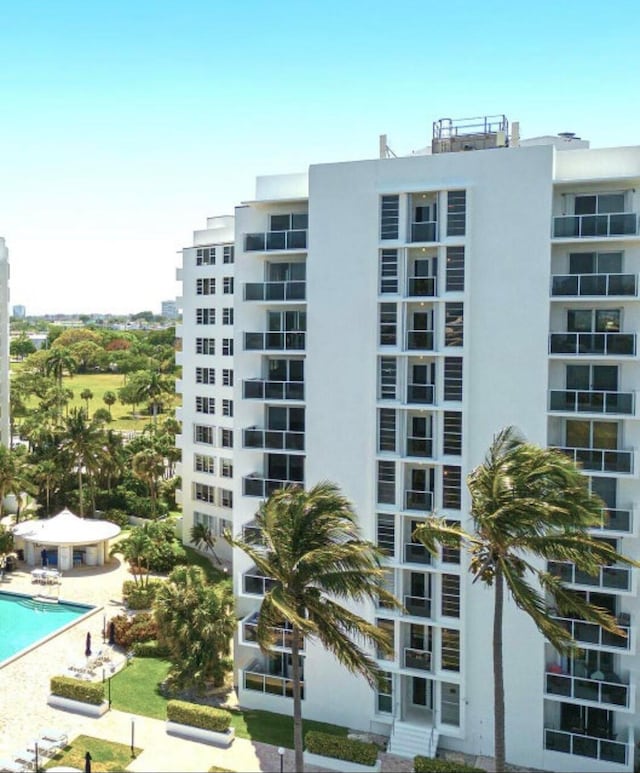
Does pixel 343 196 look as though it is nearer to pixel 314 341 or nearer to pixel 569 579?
pixel 314 341

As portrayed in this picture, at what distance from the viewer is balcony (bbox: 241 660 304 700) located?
1164 inches

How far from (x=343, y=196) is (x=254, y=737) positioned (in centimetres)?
2072

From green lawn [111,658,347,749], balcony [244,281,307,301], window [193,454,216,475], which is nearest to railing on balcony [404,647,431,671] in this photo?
green lawn [111,658,347,749]

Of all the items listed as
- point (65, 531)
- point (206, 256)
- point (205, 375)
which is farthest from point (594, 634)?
point (206, 256)

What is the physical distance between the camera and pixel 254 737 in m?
27.8

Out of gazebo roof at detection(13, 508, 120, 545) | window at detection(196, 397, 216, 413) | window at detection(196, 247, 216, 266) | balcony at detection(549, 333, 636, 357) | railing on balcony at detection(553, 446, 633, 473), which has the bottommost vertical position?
gazebo roof at detection(13, 508, 120, 545)

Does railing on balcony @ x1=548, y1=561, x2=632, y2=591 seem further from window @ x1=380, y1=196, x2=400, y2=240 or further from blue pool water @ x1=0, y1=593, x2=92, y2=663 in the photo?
blue pool water @ x1=0, y1=593, x2=92, y2=663

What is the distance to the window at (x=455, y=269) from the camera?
2697 centimetres

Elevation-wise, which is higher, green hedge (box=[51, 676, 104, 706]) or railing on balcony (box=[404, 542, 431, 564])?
railing on balcony (box=[404, 542, 431, 564])

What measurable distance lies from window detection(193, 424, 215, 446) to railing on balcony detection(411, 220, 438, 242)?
78.7ft

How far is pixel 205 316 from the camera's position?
47.8 metres

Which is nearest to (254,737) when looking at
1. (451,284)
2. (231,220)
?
(451,284)

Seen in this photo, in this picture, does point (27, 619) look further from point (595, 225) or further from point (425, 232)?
point (595, 225)

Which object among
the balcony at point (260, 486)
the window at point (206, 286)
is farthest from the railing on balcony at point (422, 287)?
the window at point (206, 286)
